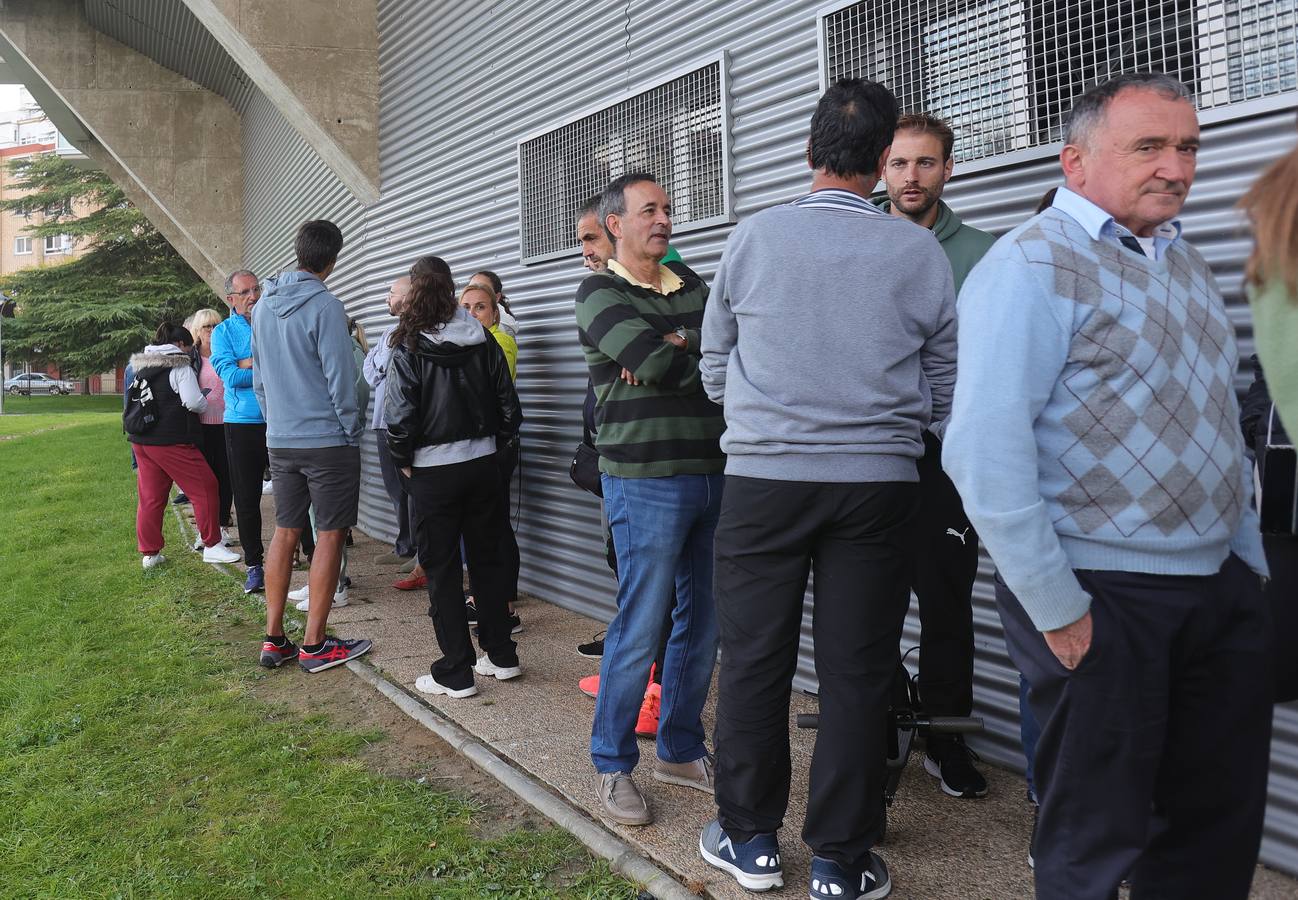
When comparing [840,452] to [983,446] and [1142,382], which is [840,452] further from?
[1142,382]

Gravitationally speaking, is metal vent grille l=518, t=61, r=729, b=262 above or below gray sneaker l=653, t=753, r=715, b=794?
above

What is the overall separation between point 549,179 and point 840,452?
15.6 ft

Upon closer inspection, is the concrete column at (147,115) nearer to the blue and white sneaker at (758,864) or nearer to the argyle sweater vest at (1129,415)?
the blue and white sneaker at (758,864)

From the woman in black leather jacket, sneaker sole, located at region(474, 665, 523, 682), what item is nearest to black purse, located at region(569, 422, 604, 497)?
the woman in black leather jacket

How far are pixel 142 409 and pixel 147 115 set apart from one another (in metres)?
11.1

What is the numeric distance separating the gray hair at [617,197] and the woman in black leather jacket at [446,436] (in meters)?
1.32

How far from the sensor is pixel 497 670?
5246 mm

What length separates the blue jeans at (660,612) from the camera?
350cm

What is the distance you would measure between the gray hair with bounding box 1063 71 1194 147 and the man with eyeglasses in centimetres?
621

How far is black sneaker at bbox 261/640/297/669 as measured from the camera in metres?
5.68

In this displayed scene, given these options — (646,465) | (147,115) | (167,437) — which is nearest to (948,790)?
(646,465)

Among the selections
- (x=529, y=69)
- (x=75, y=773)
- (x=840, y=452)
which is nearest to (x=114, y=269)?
(x=529, y=69)

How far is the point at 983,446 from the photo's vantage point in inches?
81.3

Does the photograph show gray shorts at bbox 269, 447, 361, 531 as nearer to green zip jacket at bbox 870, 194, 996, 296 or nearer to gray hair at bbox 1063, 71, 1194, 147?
green zip jacket at bbox 870, 194, 996, 296
